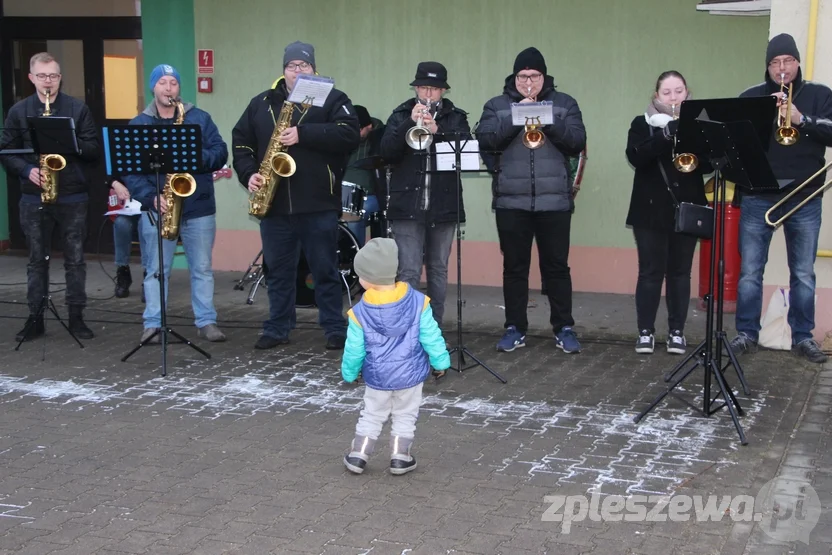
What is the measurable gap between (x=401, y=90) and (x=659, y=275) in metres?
4.07

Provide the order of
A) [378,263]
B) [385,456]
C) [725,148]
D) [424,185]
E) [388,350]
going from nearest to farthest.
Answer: [378,263]
[388,350]
[385,456]
[725,148]
[424,185]

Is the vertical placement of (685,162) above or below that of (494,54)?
below

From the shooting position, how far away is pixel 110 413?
6348mm

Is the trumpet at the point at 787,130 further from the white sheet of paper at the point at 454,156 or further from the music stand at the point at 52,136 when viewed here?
the music stand at the point at 52,136

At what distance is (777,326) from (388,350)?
387 centimetres

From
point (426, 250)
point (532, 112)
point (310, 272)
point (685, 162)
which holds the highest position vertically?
point (532, 112)

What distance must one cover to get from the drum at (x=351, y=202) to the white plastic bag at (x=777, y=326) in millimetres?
3671

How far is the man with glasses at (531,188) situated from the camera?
24.3 ft

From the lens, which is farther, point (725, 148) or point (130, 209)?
point (130, 209)

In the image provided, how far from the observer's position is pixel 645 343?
7797 mm

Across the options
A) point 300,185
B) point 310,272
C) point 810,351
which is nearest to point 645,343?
point 810,351

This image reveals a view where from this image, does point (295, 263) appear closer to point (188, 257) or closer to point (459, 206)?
point (188, 257)

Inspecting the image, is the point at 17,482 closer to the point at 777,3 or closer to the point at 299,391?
the point at 299,391

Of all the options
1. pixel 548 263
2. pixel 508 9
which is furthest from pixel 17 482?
pixel 508 9
